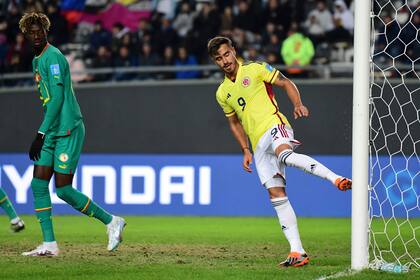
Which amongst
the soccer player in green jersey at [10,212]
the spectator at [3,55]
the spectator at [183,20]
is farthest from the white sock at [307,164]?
the spectator at [3,55]

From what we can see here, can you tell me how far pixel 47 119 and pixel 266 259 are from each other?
2394 mm

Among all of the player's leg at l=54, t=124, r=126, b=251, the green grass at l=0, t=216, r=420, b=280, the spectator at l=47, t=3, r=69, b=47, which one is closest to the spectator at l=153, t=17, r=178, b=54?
the spectator at l=47, t=3, r=69, b=47

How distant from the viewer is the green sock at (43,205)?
8.81 m

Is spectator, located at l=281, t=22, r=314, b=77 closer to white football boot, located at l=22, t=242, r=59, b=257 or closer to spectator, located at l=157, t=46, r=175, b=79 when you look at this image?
spectator, located at l=157, t=46, r=175, b=79

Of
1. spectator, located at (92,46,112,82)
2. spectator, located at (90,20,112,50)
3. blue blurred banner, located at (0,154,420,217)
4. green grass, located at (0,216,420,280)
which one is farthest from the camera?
spectator, located at (90,20,112,50)

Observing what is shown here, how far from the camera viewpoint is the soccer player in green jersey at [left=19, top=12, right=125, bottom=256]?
28.5ft

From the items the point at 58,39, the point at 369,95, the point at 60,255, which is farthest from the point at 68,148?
the point at 58,39

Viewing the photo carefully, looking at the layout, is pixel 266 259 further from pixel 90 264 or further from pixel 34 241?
pixel 34 241

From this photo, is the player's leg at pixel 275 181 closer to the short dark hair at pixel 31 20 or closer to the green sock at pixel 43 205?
the green sock at pixel 43 205

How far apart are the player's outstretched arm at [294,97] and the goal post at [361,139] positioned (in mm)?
560

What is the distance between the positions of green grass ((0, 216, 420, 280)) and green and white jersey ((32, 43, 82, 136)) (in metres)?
1.22

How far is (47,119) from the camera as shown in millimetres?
8633

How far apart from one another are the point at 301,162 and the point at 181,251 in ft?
7.22

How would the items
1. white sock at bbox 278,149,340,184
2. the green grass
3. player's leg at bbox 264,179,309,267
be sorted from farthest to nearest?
player's leg at bbox 264,179,309,267
white sock at bbox 278,149,340,184
the green grass
